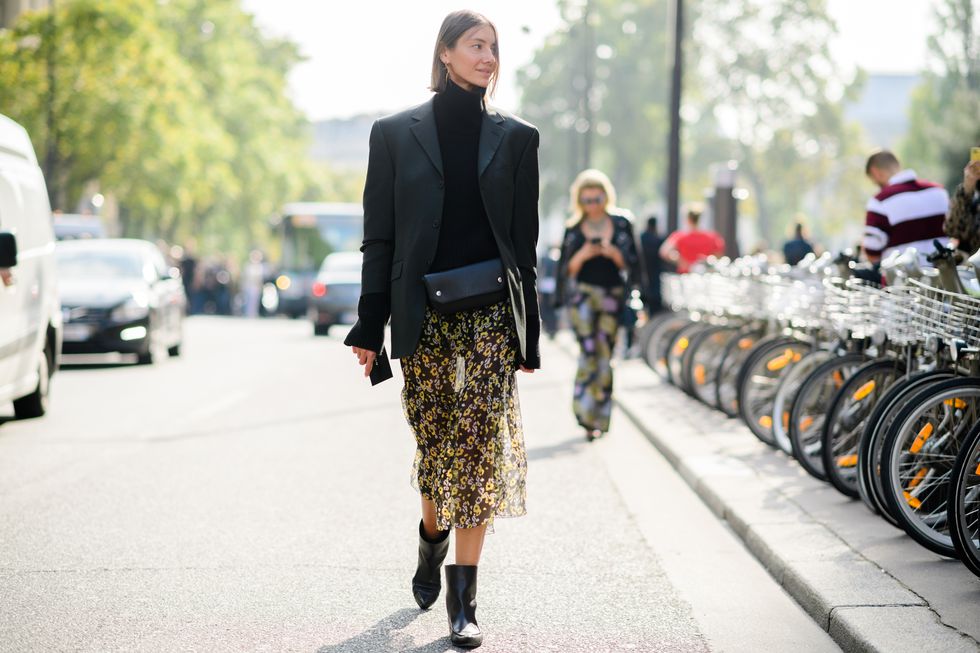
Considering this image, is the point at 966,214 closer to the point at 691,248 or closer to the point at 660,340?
the point at 660,340

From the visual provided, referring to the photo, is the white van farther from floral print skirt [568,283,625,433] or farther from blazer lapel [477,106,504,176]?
blazer lapel [477,106,504,176]

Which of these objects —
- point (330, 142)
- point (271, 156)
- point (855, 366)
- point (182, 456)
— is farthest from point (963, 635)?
point (330, 142)

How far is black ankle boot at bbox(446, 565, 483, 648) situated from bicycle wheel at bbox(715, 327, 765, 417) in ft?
21.0

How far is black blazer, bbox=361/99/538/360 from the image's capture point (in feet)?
15.8

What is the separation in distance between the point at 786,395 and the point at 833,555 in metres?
2.74

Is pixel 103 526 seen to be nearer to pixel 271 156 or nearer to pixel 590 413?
pixel 590 413

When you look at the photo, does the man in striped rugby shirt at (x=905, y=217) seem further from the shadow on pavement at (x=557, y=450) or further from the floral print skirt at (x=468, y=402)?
the floral print skirt at (x=468, y=402)

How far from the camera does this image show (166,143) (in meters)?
43.2

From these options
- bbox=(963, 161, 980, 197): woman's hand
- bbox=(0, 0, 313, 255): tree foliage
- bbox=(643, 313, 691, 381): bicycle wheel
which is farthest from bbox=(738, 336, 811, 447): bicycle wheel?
bbox=(0, 0, 313, 255): tree foliage

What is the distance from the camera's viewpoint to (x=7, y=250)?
367 inches

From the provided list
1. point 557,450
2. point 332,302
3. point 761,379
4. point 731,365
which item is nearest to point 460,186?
point 761,379

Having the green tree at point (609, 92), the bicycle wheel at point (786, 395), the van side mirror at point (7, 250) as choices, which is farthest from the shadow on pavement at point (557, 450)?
the green tree at point (609, 92)

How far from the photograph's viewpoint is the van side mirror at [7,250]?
9305mm

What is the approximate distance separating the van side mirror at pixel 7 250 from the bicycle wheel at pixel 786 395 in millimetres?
4627
